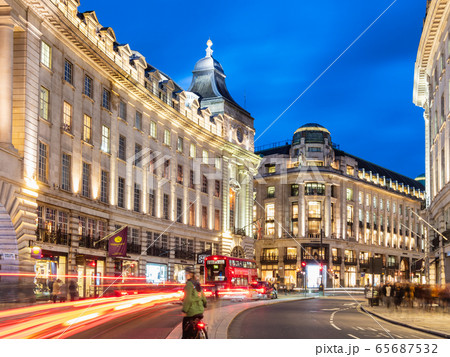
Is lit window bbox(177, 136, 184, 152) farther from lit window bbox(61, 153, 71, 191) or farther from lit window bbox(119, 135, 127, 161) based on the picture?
lit window bbox(61, 153, 71, 191)

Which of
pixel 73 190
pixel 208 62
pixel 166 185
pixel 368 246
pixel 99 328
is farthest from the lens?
pixel 368 246

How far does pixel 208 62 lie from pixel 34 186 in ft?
147

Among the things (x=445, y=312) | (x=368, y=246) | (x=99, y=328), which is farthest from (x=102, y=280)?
(x=368, y=246)

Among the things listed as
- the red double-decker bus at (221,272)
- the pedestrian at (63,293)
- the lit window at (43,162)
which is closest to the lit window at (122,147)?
the red double-decker bus at (221,272)

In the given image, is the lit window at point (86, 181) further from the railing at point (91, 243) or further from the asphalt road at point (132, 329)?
the asphalt road at point (132, 329)

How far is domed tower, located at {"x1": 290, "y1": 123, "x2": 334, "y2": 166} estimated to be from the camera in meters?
108

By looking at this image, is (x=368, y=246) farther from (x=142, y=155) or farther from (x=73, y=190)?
(x=73, y=190)

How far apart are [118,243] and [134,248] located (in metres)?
6.06

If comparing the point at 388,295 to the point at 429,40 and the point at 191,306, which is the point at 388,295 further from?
the point at 191,306

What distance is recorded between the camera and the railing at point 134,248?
53084 mm

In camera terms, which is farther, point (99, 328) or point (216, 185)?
point (216, 185)

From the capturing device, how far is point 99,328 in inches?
798

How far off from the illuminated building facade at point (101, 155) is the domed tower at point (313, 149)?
1266 inches

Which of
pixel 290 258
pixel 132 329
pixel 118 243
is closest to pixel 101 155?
pixel 118 243
